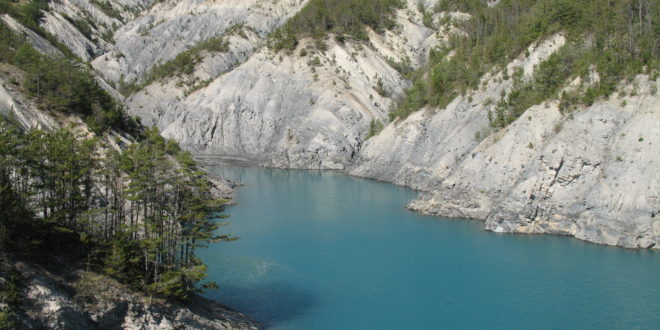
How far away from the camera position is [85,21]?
13900cm

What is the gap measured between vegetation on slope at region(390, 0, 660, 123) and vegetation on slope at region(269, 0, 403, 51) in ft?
101

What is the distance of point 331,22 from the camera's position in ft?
338

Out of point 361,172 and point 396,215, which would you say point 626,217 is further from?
point 361,172

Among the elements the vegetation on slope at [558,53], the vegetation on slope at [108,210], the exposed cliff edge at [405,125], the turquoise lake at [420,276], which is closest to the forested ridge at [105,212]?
the vegetation on slope at [108,210]

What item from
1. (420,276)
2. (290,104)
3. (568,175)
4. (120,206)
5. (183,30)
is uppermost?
(183,30)

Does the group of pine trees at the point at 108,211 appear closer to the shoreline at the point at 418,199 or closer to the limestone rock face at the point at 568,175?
the shoreline at the point at 418,199

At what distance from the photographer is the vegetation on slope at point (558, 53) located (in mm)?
43562

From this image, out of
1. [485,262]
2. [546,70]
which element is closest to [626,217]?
[485,262]

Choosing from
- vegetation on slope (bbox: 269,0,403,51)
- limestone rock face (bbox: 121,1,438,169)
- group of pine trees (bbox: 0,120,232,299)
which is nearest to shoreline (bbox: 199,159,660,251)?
limestone rock face (bbox: 121,1,438,169)

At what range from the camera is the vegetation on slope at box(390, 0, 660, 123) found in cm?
4356

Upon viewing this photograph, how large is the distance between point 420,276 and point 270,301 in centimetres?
976

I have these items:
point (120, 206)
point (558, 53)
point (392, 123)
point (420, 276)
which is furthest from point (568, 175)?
point (392, 123)

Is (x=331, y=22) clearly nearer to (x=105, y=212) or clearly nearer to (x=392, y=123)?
(x=392, y=123)

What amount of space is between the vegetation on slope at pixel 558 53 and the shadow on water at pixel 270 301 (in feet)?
95.7
